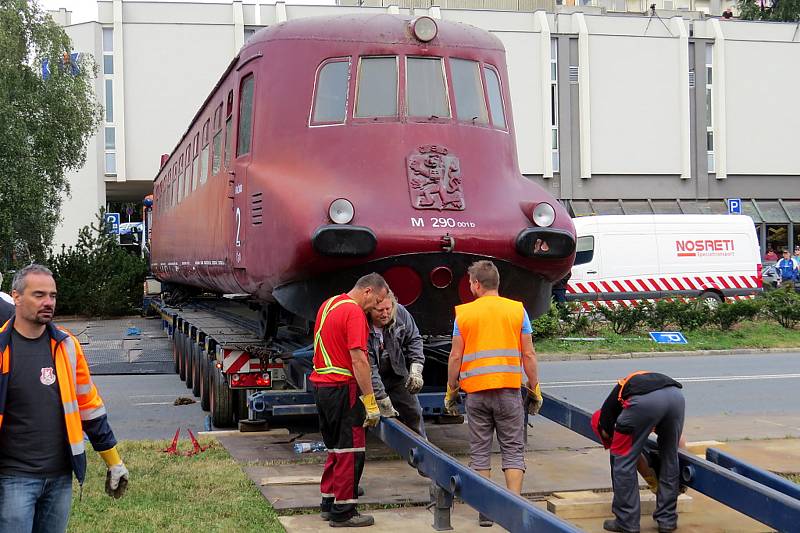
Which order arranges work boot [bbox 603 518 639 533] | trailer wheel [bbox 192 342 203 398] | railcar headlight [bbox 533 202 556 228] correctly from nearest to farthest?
work boot [bbox 603 518 639 533] → railcar headlight [bbox 533 202 556 228] → trailer wheel [bbox 192 342 203 398]

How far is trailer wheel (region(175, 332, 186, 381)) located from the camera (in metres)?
15.7

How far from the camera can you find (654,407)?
21.4ft

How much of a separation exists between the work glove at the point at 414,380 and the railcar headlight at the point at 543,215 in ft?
5.42

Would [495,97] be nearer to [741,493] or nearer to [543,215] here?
[543,215]

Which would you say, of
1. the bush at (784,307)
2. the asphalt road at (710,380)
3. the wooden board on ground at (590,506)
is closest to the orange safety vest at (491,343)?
the wooden board on ground at (590,506)

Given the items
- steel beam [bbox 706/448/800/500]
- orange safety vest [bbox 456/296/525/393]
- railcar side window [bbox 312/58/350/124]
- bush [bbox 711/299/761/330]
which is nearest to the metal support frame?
steel beam [bbox 706/448/800/500]

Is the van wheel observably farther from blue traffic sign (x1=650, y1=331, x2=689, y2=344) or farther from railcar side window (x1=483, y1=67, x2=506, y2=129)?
railcar side window (x1=483, y1=67, x2=506, y2=129)

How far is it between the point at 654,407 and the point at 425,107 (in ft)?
12.1

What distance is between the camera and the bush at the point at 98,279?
3042 cm

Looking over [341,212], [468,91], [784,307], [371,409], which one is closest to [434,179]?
[341,212]

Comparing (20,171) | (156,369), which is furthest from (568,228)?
(20,171)

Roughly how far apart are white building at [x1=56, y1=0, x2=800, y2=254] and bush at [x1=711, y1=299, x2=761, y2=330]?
1816cm

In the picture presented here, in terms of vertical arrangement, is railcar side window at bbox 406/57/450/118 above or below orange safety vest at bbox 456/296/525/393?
above

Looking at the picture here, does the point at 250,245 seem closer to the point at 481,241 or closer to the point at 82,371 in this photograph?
the point at 481,241
